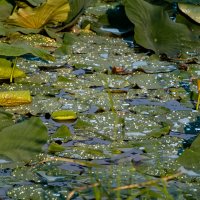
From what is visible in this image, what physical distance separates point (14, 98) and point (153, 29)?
85 centimetres

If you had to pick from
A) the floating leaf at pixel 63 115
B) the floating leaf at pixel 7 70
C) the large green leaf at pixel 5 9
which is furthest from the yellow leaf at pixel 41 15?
the floating leaf at pixel 63 115

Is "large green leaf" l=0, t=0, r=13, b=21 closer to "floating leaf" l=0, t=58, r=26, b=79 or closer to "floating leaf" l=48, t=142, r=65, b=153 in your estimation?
"floating leaf" l=0, t=58, r=26, b=79

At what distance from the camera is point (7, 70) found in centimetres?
283

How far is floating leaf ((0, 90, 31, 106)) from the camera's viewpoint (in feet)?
8.45

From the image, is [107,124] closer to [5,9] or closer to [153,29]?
[153,29]

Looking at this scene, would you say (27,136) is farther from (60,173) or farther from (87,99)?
(87,99)

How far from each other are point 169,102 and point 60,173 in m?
0.73

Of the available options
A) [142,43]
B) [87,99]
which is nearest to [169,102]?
[87,99]

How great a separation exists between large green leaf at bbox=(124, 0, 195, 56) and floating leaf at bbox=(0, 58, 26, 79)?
1.91 feet

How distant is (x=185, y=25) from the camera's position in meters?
3.34

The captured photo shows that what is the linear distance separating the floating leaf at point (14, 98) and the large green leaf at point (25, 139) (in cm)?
40

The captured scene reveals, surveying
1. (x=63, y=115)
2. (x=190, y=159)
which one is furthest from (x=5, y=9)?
(x=190, y=159)

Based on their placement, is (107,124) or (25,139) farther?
(107,124)

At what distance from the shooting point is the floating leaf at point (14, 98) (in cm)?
258
